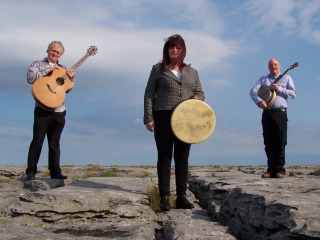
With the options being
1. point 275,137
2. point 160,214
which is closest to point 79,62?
point 275,137

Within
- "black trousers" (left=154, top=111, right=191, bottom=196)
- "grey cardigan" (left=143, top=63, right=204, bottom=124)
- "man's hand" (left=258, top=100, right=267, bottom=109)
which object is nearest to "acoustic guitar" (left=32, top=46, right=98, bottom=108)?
"grey cardigan" (left=143, top=63, right=204, bottom=124)

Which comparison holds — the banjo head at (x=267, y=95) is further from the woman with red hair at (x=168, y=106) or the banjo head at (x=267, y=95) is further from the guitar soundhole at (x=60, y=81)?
the guitar soundhole at (x=60, y=81)

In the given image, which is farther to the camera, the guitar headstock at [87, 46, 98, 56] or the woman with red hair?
the guitar headstock at [87, 46, 98, 56]

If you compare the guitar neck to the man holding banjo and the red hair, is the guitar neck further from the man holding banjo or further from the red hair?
the man holding banjo

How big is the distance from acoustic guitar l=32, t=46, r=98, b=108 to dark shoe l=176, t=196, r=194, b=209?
3.29 metres

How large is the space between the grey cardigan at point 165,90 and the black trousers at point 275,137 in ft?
8.65

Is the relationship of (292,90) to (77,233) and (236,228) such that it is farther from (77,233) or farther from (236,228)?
(77,233)

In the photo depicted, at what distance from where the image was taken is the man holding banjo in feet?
27.9

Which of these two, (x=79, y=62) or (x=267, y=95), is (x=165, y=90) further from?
(x=79, y=62)

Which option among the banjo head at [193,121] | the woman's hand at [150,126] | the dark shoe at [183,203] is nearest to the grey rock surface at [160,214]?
the dark shoe at [183,203]

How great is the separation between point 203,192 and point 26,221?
293cm

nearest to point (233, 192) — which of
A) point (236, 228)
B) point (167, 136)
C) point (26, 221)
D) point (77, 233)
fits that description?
point (236, 228)

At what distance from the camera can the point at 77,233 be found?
16.0 feet

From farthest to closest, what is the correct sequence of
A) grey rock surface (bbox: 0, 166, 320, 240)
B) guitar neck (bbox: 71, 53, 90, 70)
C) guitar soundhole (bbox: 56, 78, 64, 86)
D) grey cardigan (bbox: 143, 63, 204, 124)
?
guitar neck (bbox: 71, 53, 90, 70) < guitar soundhole (bbox: 56, 78, 64, 86) < grey cardigan (bbox: 143, 63, 204, 124) < grey rock surface (bbox: 0, 166, 320, 240)
